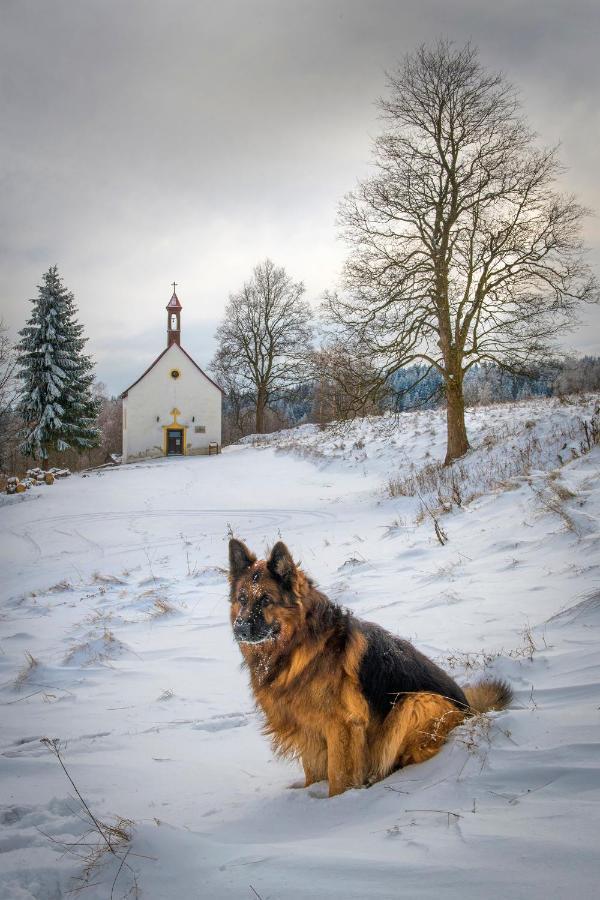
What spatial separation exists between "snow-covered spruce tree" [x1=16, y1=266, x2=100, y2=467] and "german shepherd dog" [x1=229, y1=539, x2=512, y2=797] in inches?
1324

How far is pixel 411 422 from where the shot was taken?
79.2 feet

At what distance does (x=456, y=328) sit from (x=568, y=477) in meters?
8.30

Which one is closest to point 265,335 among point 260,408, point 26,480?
point 260,408

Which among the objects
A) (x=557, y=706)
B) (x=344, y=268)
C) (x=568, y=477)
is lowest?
(x=557, y=706)

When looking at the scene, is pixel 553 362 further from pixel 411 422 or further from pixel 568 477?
pixel 411 422

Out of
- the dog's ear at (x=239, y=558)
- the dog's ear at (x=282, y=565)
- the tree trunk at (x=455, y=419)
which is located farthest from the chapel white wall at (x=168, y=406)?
the dog's ear at (x=282, y=565)

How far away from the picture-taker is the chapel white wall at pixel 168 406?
3709 centimetres

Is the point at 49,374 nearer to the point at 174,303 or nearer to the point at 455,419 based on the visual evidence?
the point at 174,303

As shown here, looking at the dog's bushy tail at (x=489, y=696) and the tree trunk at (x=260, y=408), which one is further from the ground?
the tree trunk at (x=260, y=408)

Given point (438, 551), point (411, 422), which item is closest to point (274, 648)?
point (438, 551)

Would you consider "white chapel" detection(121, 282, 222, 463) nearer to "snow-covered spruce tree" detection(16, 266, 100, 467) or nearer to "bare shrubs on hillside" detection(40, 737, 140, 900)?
"snow-covered spruce tree" detection(16, 266, 100, 467)

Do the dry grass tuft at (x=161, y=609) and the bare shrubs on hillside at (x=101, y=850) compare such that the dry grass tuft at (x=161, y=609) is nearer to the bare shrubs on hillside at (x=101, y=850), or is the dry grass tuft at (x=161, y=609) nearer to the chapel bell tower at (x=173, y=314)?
the bare shrubs on hillside at (x=101, y=850)

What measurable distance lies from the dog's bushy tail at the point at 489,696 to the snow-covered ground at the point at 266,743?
8cm

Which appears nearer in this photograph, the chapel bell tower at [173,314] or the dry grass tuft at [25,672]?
the dry grass tuft at [25,672]
